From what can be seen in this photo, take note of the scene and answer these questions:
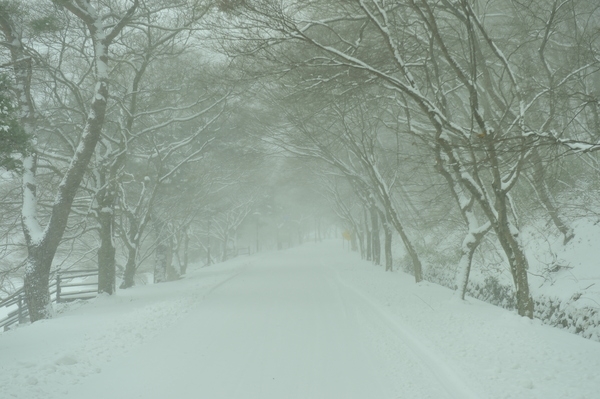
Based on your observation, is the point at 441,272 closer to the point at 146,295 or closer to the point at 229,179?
the point at 146,295

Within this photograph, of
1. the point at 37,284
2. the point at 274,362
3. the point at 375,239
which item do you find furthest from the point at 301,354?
the point at 375,239

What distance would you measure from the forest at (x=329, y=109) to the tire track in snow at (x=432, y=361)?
7.95 feet

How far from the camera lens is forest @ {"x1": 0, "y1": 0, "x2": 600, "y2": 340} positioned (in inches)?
335

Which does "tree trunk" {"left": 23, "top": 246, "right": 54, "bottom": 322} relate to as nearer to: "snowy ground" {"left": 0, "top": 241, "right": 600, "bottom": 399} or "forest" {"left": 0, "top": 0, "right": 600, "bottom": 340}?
"forest" {"left": 0, "top": 0, "right": 600, "bottom": 340}

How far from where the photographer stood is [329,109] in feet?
55.9

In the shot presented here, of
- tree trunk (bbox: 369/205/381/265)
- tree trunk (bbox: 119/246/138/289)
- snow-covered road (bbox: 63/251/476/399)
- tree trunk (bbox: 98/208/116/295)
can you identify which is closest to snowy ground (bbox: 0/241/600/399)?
snow-covered road (bbox: 63/251/476/399)

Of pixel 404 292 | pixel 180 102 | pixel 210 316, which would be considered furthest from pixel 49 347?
pixel 180 102

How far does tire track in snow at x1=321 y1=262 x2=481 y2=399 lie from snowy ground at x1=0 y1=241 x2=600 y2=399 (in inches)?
0.9

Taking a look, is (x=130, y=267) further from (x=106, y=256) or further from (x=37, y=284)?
(x=37, y=284)

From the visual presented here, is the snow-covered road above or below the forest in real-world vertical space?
below

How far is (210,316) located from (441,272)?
1279 centimetres

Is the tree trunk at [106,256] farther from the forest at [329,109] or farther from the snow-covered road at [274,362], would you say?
the snow-covered road at [274,362]

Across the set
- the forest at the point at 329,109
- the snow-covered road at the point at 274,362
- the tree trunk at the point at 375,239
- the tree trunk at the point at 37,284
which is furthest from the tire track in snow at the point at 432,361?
the tree trunk at the point at 375,239

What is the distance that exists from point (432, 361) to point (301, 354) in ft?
6.67
